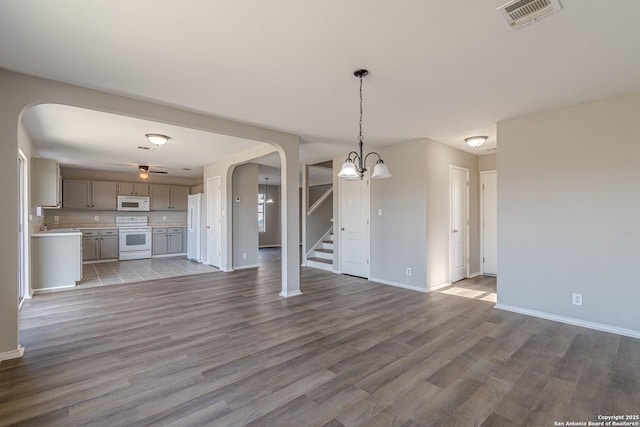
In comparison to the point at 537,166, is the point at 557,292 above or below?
below

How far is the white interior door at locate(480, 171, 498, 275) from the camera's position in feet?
19.6

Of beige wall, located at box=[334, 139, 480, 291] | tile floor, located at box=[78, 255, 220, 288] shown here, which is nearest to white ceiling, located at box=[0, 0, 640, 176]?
beige wall, located at box=[334, 139, 480, 291]

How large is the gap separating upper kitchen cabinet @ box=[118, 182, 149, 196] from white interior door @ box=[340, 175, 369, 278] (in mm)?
6272

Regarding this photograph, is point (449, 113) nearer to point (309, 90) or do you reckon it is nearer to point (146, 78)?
point (309, 90)

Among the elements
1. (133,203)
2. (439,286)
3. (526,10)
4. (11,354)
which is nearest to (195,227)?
(133,203)

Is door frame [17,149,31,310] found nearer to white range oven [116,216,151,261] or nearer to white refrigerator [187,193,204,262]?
white refrigerator [187,193,204,262]

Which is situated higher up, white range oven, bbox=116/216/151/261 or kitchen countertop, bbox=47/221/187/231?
kitchen countertop, bbox=47/221/187/231

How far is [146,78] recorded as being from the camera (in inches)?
108

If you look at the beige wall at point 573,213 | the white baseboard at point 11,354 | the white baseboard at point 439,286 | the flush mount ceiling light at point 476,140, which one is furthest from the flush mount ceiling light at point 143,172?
the beige wall at point 573,213

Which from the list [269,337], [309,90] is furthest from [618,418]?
[309,90]

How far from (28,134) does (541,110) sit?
7264mm

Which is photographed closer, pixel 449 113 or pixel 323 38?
pixel 323 38

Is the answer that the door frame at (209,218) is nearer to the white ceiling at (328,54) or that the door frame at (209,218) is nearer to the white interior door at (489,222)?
the white ceiling at (328,54)

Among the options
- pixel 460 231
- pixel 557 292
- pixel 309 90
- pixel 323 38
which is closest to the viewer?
pixel 323 38
